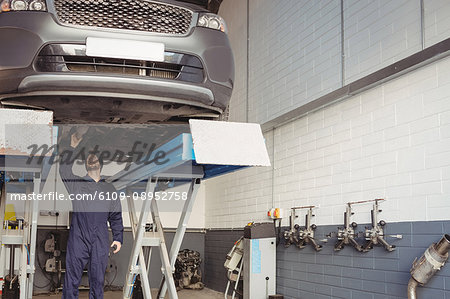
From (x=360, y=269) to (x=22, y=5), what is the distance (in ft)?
12.5

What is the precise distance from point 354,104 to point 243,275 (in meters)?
2.65

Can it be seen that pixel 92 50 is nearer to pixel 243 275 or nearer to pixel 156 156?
pixel 156 156

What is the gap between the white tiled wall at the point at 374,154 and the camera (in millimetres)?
4109

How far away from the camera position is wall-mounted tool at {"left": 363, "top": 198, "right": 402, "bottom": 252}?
4.50 m

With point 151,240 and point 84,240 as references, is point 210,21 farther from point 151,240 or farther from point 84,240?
point 84,240

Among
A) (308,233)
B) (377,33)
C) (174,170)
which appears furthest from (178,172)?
(308,233)

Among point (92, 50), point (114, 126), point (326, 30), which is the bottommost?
point (114, 126)

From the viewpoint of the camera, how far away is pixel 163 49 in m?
2.65

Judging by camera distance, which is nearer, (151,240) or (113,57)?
(113,57)

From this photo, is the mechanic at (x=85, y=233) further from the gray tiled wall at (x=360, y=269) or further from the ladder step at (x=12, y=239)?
the gray tiled wall at (x=360, y=269)

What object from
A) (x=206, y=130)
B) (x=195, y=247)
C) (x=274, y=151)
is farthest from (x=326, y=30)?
(x=195, y=247)

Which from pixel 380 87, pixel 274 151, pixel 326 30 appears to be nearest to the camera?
pixel 380 87

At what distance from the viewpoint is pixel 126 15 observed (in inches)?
107

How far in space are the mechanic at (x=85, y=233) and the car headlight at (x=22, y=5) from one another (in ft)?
3.45
